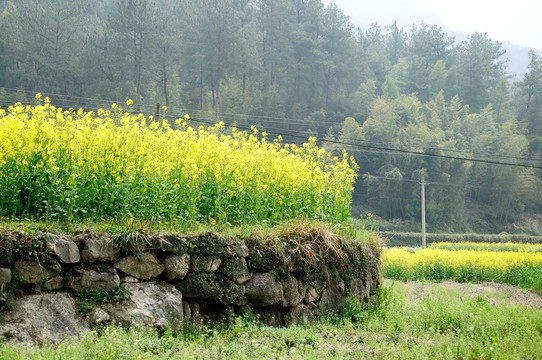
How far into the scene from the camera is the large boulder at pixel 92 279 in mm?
5117

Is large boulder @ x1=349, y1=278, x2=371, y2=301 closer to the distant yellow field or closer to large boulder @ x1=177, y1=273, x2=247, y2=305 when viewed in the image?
large boulder @ x1=177, y1=273, x2=247, y2=305

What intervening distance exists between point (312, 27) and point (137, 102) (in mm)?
26143

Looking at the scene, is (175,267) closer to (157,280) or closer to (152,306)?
(157,280)

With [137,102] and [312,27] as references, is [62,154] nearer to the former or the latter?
[137,102]

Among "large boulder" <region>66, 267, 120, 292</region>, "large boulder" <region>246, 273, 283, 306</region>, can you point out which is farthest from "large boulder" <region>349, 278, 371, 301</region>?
"large boulder" <region>66, 267, 120, 292</region>

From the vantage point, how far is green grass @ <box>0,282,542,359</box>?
4.52m

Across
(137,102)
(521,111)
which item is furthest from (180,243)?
(521,111)

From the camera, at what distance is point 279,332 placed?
19.1 ft

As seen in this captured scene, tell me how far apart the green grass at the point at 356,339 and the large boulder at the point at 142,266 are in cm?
64

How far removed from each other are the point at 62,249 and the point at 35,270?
0.31 m

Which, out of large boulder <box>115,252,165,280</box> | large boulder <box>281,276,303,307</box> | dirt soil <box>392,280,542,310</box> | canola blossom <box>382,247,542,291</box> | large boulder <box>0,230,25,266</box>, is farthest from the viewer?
canola blossom <box>382,247,542,291</box>

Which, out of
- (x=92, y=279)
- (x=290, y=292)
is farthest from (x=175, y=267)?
(x=290, y=292)

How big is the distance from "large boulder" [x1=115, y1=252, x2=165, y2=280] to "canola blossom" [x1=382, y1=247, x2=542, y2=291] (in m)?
11.0

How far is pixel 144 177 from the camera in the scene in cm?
621
